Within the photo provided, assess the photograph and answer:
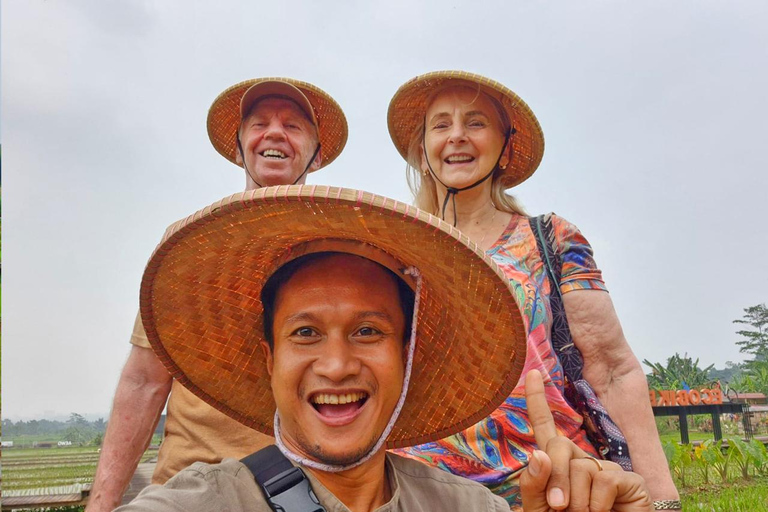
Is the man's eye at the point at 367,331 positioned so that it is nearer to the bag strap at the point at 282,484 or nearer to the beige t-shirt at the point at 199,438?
the bag strap at the point at 282,484

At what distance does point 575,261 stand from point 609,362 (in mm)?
426

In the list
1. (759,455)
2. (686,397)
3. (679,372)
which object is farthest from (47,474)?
(679,372)

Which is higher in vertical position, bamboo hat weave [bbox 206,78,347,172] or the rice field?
bamboo hat weave [bbox 206,78,347,172]

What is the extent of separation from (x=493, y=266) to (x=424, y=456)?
104 cm

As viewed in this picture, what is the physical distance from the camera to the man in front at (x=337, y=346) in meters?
1.25

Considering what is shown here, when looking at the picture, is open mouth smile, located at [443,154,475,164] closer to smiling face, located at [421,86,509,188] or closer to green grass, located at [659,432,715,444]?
smiling face, located at [421,86,509,188]

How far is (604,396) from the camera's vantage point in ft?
7.24

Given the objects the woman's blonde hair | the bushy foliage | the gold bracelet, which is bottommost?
the bushy foliage

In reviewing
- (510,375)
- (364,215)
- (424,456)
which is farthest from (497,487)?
(364,215)

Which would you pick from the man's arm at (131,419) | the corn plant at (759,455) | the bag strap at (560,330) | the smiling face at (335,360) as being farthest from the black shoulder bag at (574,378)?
the corn plant at (759,455)

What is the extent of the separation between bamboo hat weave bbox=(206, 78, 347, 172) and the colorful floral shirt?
1464mm

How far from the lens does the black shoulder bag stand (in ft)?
6.79

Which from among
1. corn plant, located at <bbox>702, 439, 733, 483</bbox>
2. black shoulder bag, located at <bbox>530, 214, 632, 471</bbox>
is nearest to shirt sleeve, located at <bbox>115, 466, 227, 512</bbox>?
black shoulder bag, located at <bbox>530, 214, 632, 471</bbox>

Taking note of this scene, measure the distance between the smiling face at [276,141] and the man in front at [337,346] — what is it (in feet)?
3.71
